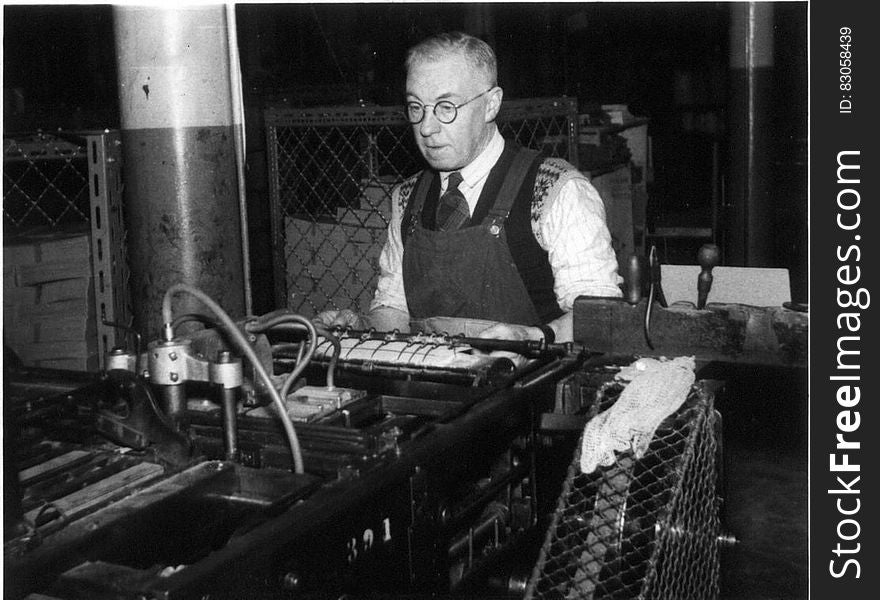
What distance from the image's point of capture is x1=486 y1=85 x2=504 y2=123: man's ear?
9.78 ft

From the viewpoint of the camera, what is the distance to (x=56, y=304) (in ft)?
12.9

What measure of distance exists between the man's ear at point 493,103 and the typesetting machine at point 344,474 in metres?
0.99

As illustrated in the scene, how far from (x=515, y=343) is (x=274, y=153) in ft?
9.34

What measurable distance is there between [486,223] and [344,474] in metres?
1.56

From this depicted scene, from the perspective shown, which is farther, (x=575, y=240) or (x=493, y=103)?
(x=493, y=103)

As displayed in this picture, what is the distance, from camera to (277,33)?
7605mm

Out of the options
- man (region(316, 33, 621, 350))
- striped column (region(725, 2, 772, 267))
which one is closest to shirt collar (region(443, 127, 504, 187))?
man (region(316, 33, 621, 350))

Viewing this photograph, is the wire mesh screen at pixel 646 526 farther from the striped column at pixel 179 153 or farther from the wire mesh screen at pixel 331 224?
the wire mesh screen at pixel 331 224

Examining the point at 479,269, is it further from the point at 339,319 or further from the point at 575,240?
the point at 339,319

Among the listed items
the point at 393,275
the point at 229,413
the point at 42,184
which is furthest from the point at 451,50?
the point at 42,184

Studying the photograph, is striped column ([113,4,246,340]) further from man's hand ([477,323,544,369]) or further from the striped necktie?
man's hand ([477,323,544,369])

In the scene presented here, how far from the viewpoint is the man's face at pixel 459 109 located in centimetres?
287

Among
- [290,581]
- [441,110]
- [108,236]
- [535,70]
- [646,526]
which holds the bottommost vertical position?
[646,526]

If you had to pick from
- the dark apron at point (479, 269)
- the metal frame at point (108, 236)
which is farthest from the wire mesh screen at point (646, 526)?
the metal frame at point (108, 236)
